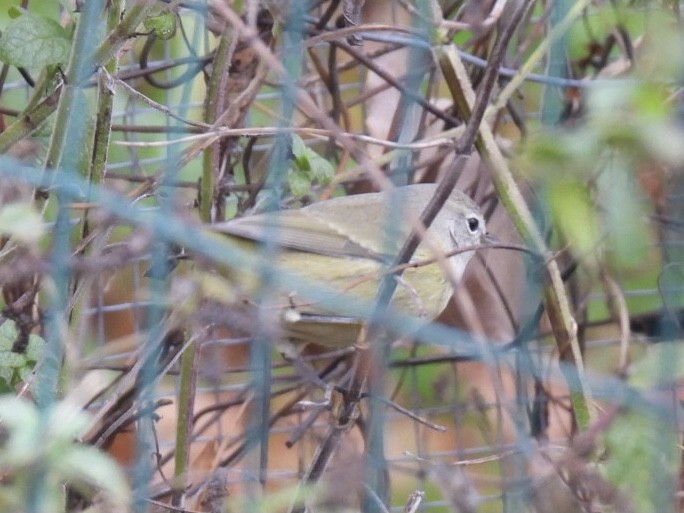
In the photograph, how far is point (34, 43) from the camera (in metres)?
1.52

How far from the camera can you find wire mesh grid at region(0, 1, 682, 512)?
1077 mm

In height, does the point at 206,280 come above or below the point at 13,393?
above

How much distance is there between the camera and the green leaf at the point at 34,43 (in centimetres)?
150

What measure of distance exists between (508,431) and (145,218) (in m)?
2.02

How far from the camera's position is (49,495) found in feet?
2.80

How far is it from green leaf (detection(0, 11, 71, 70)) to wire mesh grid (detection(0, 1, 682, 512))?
7 cm

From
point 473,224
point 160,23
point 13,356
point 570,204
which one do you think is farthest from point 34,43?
point 473,224

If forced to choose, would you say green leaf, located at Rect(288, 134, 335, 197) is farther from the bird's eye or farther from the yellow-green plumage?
the bird's eye

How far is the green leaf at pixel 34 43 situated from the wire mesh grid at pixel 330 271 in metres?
0.07

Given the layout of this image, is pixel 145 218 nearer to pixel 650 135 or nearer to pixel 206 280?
pixel 206 280

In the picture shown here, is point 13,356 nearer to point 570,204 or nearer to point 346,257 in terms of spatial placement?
point 346,257

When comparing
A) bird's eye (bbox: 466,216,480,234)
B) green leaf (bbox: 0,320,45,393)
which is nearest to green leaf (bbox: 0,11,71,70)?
green leaf (bbox: 0,320,45,393)

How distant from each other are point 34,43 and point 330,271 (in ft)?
2.60

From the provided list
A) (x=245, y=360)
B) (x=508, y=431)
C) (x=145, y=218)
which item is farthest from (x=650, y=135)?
(x=508, y=431)
